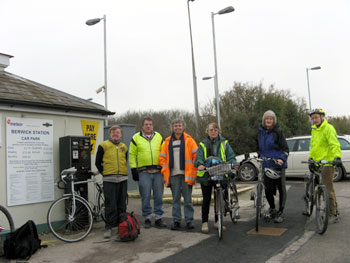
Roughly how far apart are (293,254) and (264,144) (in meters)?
2.22

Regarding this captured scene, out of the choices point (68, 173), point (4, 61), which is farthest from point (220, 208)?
point (4, 61)

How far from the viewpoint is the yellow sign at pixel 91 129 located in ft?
24.9

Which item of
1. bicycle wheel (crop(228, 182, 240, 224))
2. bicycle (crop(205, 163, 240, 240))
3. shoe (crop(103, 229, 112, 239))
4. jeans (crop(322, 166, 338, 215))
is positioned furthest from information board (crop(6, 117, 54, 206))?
jeans (crop(322, 166, 338, 215))

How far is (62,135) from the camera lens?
281 inches

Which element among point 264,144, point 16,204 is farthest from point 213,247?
point 16,204

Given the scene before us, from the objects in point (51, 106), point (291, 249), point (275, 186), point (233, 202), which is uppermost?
point (51, 106)

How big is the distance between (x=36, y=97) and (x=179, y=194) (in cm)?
324

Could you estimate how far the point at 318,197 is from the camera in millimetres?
5957

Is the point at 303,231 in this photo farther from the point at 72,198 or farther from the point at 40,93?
the point at 40,93

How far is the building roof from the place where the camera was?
20.9 feet

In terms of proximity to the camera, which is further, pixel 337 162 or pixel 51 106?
pixel 51 106

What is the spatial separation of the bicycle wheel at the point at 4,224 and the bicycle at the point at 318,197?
4.71 meters

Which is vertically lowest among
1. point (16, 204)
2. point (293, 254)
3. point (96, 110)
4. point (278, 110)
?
point (293, 254)

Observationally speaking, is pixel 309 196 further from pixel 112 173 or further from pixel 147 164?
pixel 112 173
